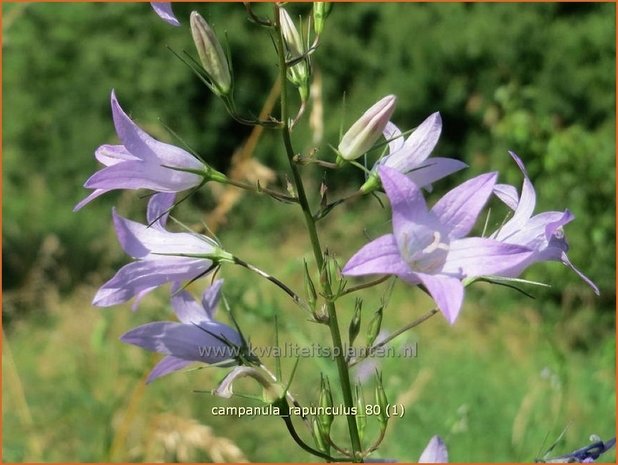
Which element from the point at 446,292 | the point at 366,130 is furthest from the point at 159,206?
the point at 446,292

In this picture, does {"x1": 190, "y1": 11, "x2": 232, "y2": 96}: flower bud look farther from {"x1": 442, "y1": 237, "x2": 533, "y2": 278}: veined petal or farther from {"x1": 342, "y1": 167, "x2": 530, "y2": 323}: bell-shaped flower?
{"x1": 442, "y1": 237, "x2": 533, "y2": 278}: veined petal

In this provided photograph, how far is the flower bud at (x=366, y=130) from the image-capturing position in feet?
5.42

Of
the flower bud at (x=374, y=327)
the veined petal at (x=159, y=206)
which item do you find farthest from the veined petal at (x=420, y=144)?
the veined petal at (x=159, y=206)

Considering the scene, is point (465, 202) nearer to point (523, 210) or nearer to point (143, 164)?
point (523, 210)

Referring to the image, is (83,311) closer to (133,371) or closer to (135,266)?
(133,371)

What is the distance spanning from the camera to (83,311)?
7871 mm

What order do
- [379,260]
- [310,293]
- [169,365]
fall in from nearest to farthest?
[379,260] → [310,293] → [169,365]

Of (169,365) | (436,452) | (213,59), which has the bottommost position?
(436,452)

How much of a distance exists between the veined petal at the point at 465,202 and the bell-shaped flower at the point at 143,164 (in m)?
0.49

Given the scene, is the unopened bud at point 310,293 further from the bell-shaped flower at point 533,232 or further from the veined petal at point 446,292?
the bell-shaped flower at point 533,232

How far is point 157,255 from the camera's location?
1756 mm

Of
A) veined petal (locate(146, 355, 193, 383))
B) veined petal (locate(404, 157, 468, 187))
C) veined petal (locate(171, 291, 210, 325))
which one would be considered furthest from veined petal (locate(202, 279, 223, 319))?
veined petal (locate(404, 157, 468, 187))

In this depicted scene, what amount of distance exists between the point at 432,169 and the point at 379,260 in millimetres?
427

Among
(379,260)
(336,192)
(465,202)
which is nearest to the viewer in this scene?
(379,260)
